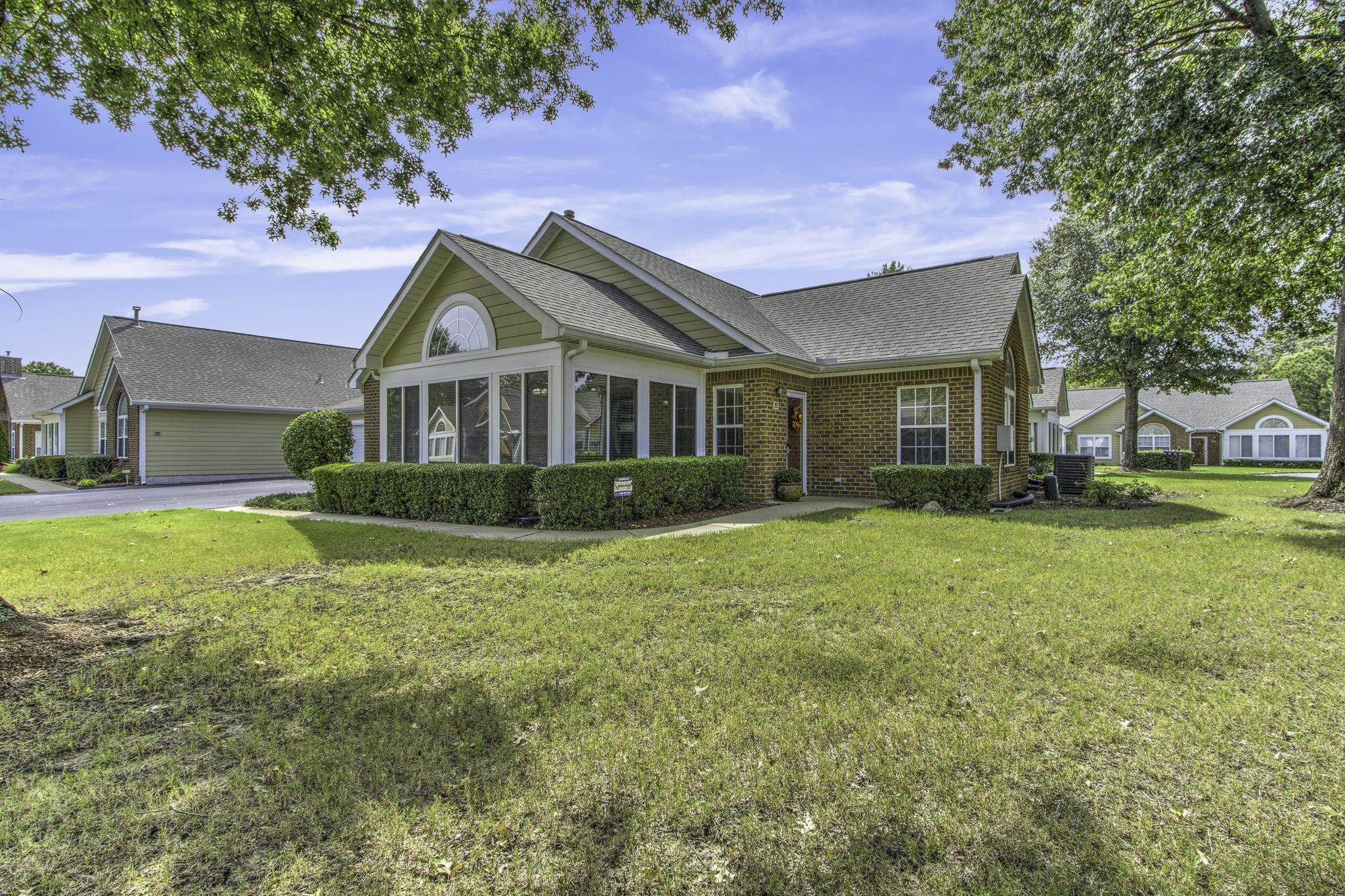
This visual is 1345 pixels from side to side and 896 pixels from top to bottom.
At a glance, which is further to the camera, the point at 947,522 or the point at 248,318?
the point at 248,318

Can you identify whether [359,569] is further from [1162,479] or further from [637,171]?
[1162,479]

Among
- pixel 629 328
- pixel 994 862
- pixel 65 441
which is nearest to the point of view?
pixel 994 862

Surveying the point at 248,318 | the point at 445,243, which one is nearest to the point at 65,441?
the point at 248,318

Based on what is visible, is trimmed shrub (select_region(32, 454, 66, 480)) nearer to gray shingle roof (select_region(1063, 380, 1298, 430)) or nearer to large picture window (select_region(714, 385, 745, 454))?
large picture window (select_region(714, 385, 745, 454))

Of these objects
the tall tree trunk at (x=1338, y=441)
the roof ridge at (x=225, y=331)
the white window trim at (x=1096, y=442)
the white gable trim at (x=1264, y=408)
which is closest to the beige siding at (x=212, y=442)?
the roof ridge at (x=225, y=331)

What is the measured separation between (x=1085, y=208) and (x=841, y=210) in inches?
190

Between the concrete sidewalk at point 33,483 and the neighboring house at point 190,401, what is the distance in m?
1.83

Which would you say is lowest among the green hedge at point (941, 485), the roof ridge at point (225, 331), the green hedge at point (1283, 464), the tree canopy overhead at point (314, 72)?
the green hedge at point (1283, 464)

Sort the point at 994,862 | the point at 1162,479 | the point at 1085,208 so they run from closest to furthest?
the point at 994,862
the point at 1085,208
the point at 1162,479

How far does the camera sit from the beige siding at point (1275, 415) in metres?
38.3

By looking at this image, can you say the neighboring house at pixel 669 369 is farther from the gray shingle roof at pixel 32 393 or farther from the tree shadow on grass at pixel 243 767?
the gray shingle roof at pixel 32 393

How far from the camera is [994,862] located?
2.25m

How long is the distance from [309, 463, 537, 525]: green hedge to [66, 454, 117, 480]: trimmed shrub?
16167 mm

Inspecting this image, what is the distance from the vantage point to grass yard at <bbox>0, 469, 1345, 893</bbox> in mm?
2264
